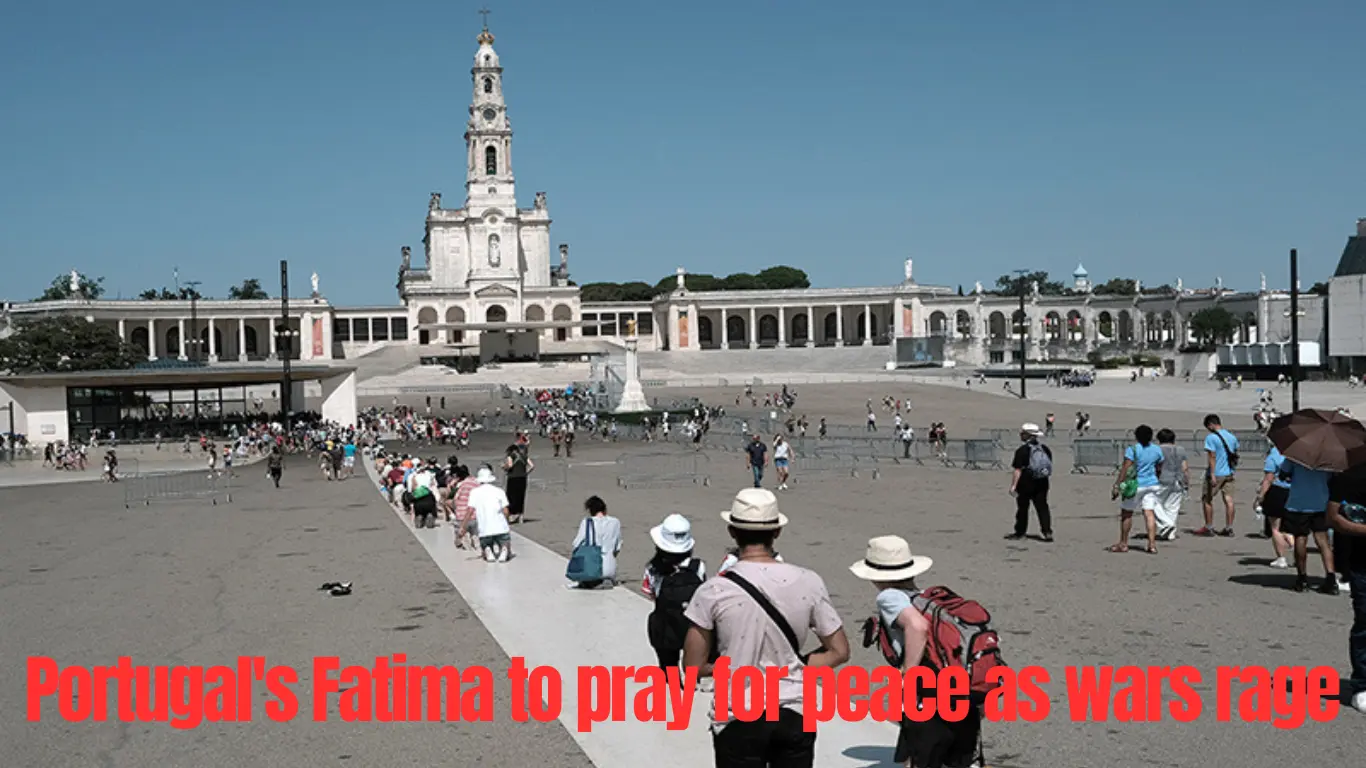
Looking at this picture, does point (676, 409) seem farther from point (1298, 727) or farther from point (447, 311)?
point (447, 311)

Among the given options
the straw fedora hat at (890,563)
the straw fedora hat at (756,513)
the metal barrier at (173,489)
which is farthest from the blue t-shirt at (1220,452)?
the metal barrier at (173,489)

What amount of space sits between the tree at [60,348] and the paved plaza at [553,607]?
58751 mm

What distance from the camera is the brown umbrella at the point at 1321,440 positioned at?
10.1 m

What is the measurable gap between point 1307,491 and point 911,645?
6800 millimetres

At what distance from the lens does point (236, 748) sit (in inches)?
303

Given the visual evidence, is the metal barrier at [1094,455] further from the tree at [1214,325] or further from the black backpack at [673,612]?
the tree at [1214,325]

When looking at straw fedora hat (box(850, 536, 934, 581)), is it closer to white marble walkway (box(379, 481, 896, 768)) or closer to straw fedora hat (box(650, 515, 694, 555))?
white marble walkway (box(379, 481, 896, 768))

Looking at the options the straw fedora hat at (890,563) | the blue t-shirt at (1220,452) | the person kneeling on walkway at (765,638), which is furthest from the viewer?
the blue t-shirt at (1220,452)

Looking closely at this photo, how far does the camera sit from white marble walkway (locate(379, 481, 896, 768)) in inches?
286

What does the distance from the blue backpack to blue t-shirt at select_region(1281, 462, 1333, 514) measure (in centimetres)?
612

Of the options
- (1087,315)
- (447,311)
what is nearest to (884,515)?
(447,311)

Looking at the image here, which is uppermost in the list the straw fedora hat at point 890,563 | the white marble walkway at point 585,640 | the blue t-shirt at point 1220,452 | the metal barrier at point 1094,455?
the straw fedora hat at point 890,563

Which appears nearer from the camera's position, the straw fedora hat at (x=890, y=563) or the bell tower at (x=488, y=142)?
the straw fedora hat at (x=890, y=563)

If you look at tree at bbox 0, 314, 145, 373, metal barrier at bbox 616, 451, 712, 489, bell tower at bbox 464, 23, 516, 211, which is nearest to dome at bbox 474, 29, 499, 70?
bell tower at bbox 464, 23, 516, 211
